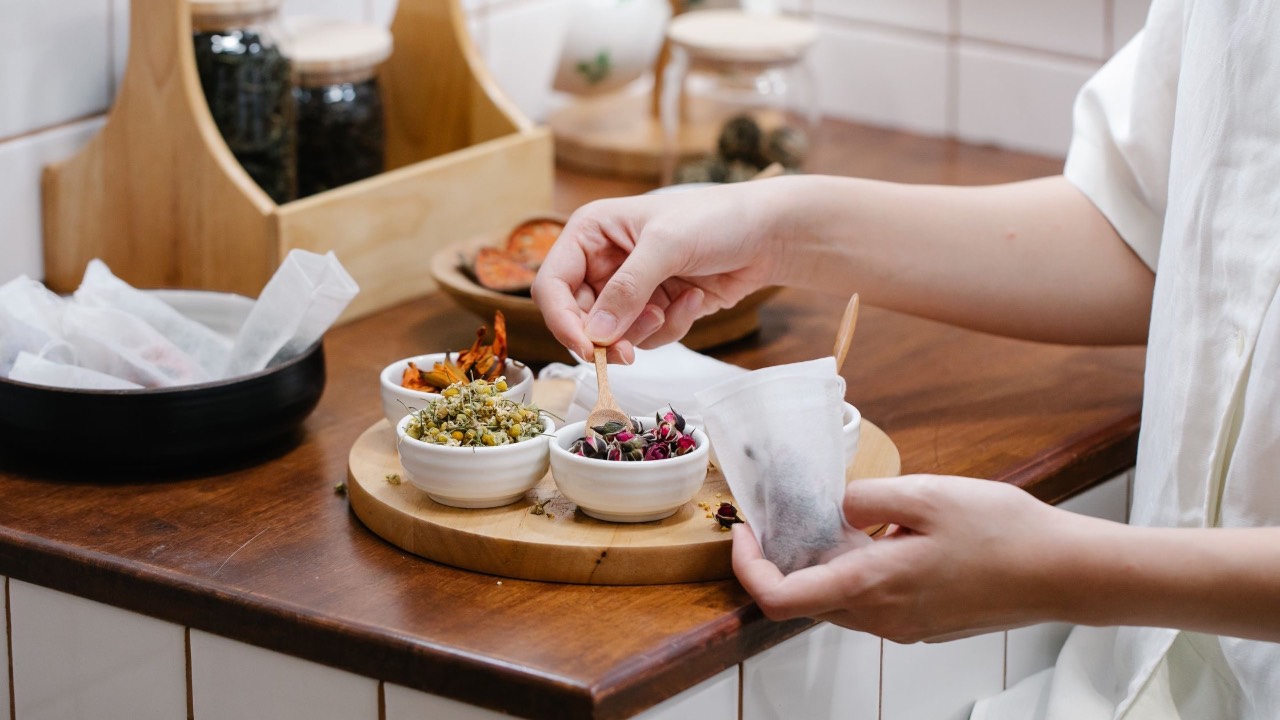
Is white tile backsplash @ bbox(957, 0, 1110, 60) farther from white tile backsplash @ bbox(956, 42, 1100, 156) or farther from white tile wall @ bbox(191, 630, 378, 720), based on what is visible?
white tile wall @ bbox(191, 630, 378, 720)

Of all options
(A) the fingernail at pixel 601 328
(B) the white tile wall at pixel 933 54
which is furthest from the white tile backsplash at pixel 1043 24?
(A) the fingernail at pixel 601 328

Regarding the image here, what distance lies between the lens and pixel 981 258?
1216 millimetres

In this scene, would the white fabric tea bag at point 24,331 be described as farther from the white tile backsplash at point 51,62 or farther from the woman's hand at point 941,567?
the woman's hand at point 941,567

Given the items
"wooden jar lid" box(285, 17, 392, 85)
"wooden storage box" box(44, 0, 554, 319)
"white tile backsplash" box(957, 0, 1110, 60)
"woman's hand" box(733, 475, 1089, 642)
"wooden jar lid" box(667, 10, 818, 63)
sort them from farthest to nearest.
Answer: "white tile backsplash" box(957, 0, 1110, 60) < "wooden jar lid" box(667, 10, 818, 63) < "wooden jar lid" box(285, 17, 392, 85) < "wooden storage box" box(44, 0, 554, 319) < "woman's hand" box(733, 475, 1089, 642)

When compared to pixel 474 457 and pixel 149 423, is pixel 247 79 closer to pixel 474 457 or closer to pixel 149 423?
pixel 149 423

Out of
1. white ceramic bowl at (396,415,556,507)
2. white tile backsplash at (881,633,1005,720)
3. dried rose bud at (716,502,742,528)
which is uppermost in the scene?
white ceramic bowl at (396,415,556,507)

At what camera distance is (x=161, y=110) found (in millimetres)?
1324

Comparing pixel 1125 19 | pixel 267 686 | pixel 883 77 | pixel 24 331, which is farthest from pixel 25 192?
pixel 1125 19

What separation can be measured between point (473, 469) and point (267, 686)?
18 cm

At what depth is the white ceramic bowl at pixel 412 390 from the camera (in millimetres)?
1022

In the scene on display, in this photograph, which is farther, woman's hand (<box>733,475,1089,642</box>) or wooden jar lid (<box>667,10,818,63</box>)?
wooden jar lid (<box>667,10,818,63</box>)

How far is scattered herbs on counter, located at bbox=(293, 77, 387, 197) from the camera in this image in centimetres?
147

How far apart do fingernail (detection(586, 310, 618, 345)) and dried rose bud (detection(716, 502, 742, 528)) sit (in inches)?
6.3

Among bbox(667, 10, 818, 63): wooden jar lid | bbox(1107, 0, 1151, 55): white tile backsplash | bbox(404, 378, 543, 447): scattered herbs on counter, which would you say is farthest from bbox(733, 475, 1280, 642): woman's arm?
bbox(1107, 0, 1151, 55): white tile backsplash
